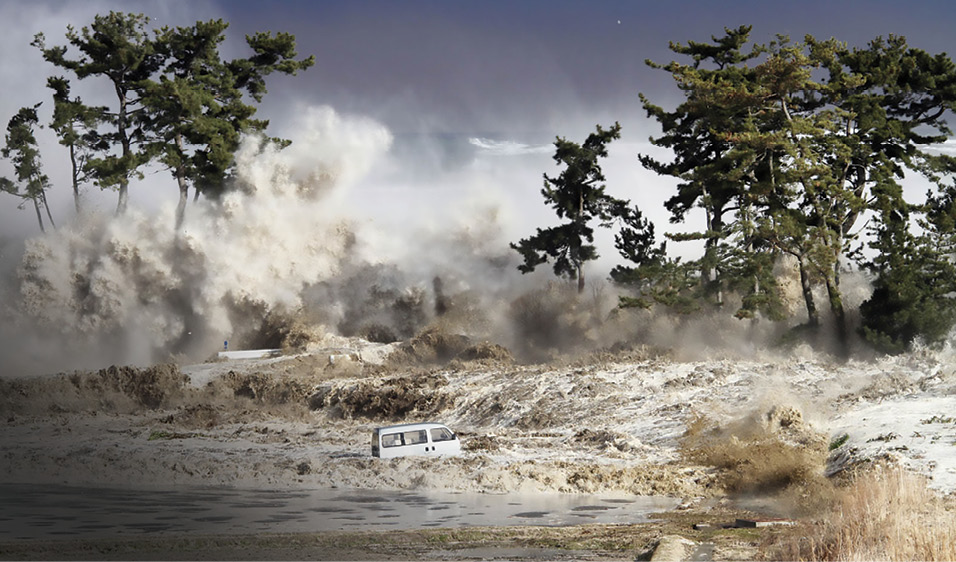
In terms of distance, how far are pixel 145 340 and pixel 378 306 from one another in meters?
11.4

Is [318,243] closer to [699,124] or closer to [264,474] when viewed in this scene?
[699,124]

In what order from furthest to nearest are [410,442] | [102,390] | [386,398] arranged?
1. [102,390]
2. [386,398]
3. [410,442]

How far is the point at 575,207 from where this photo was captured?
4616 cm

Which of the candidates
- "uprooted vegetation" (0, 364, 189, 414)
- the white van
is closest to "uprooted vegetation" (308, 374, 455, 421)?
"uprooted vegetation" (0, 364, 189, 414)

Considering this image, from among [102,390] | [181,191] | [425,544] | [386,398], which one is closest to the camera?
[425,544]

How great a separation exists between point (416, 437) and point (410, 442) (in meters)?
0.19

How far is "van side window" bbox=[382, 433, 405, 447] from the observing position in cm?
2555

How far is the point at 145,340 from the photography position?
167 ft

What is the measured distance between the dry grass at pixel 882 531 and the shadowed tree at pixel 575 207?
3099cm

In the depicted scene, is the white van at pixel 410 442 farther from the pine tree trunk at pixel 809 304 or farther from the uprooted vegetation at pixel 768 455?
the pine tree trunk at pixel 809 304

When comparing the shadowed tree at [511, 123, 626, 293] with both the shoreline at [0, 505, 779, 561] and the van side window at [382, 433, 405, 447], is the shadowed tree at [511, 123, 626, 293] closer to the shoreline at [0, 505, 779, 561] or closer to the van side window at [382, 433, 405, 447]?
the van side window at [382, 433, 405, 447]

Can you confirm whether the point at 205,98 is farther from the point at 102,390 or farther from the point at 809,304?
the point at 809,304

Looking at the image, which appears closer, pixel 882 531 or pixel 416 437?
pixel 882 531

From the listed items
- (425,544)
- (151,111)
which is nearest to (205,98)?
(151,111)
